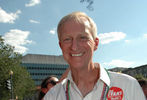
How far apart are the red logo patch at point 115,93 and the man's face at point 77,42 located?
0.35m

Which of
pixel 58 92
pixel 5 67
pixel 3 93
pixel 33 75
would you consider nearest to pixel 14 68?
pixel 5 67

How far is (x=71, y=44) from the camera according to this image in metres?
2.13

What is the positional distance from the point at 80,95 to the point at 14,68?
36.0 metres

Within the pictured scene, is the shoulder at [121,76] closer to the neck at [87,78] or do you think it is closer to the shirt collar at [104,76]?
the shirt collar at [104,76]

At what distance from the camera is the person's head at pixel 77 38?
209 cm

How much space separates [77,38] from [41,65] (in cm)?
10813

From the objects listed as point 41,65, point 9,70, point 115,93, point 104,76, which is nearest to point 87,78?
point 104,76

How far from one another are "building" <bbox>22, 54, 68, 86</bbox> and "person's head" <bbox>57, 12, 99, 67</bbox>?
103096mm

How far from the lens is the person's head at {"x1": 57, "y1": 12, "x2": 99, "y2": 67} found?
6.85ft

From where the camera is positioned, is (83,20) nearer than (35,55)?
Yes

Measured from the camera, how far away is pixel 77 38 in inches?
82.6

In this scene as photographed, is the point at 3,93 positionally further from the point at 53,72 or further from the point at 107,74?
the point at 53,72

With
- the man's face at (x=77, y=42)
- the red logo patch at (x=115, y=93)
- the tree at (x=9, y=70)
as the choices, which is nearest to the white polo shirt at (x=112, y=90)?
the red logo patch at (x=115, y=93)

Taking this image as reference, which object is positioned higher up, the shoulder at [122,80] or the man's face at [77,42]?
the man's face at [77,42]
